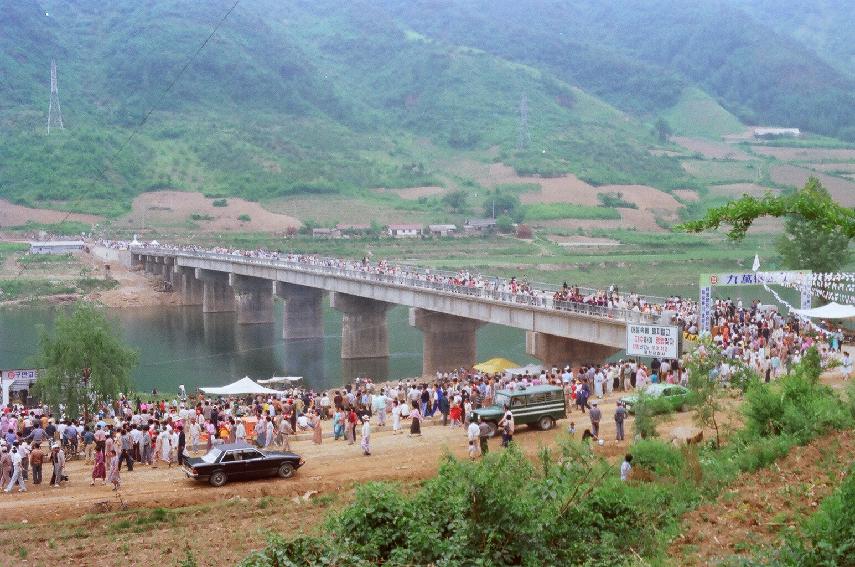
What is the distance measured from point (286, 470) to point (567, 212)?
12847 centimetres

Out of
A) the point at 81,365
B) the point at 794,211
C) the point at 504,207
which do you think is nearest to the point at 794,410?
the point at 794,211

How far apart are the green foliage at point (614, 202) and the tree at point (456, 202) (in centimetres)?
2074

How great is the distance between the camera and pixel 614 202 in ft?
524

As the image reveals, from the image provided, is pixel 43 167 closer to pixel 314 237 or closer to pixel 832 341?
pixel 314 237

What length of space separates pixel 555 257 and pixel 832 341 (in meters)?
81.9

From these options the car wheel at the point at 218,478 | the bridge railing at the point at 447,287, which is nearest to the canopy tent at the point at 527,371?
the bridge railing at the point at 447,287

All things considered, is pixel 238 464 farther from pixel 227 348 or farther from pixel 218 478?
pixel 227 348

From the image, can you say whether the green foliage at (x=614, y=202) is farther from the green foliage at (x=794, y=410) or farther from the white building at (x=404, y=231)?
the green foliage at (x=794, y=410)

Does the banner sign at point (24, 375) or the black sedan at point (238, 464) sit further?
the banner sign at point (24, 375)

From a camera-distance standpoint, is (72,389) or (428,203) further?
(428,203)

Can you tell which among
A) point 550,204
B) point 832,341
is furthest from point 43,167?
point 832,341

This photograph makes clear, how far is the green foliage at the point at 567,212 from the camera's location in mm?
149375

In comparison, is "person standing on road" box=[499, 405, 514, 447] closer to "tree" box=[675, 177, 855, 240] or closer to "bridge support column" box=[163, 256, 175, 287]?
"tree" box=[675, 177, 855, 240]

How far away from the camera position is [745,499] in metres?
18.4
